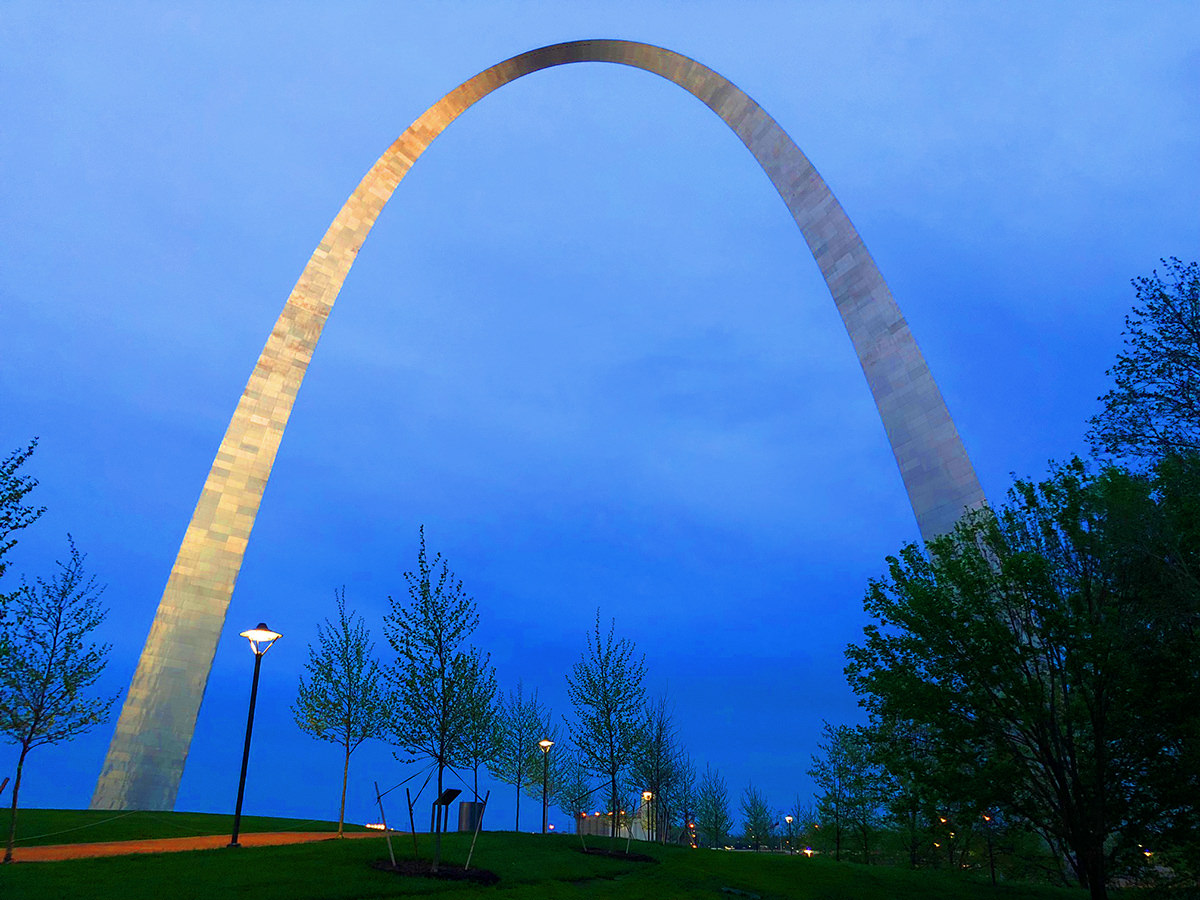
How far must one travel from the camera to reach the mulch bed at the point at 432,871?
17.7m

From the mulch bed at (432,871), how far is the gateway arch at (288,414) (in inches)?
585

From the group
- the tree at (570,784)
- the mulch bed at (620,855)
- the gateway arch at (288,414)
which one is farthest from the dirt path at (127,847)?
the tree at (570,784)

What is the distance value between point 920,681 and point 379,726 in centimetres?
2301

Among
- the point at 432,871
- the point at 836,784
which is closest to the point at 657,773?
the point at 836,784

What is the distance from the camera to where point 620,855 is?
82.9 feet

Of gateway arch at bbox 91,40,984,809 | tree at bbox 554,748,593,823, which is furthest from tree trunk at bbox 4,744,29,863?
tree at bbox 554,748,593,823

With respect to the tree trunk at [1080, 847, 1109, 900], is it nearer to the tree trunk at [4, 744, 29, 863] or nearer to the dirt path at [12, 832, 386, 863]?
the dirt path at [12, 832, 386, 863]

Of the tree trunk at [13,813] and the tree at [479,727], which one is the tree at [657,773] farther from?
the tree trunk at [13,813]

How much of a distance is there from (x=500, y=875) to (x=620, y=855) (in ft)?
25.0

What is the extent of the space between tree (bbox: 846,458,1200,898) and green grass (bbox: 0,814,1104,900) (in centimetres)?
614

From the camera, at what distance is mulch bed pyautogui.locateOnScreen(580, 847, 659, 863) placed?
24.7m

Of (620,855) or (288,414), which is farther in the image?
(288,414)

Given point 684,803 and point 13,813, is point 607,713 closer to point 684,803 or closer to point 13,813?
point 13,813

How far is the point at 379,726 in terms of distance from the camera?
33.2 metres
